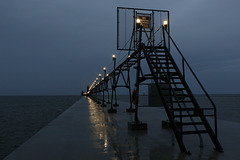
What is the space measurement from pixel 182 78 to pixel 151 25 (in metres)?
8.49

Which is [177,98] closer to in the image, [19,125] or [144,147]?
[144,147]

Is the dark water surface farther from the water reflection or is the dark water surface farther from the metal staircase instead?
the metal staircase

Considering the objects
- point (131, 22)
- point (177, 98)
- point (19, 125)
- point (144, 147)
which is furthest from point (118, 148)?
point (19, 125)

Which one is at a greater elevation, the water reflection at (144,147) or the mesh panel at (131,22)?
the mesh panel at (131,22)

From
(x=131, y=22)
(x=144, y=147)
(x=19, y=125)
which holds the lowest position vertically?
(x=19, y=125)

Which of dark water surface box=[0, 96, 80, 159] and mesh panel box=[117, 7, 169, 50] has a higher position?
mesh panel box=[117, 7, 169, 50]

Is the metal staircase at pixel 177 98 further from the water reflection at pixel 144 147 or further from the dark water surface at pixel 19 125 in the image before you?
the dark water surface at pixel 19 125

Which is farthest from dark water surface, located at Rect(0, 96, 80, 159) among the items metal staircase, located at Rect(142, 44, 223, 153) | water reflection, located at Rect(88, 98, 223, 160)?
metal staircase, located at Rect(142, 44, 223, 153)

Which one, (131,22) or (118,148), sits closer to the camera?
(118,148)

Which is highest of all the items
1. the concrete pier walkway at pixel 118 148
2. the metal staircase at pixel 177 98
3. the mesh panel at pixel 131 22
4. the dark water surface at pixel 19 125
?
the mesh panel at pixel 131 22

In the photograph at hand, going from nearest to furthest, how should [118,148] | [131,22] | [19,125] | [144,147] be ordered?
[118,148], [144,147], [131,22], [19,125]

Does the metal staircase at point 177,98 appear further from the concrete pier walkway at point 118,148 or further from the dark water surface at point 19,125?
the dark water surface at point 19,125

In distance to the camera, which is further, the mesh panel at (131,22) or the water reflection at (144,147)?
the mesh panel at (131,22)

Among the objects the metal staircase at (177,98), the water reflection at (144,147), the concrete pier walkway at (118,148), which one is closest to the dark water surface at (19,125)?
the concrete pier walkway at (118,148)
